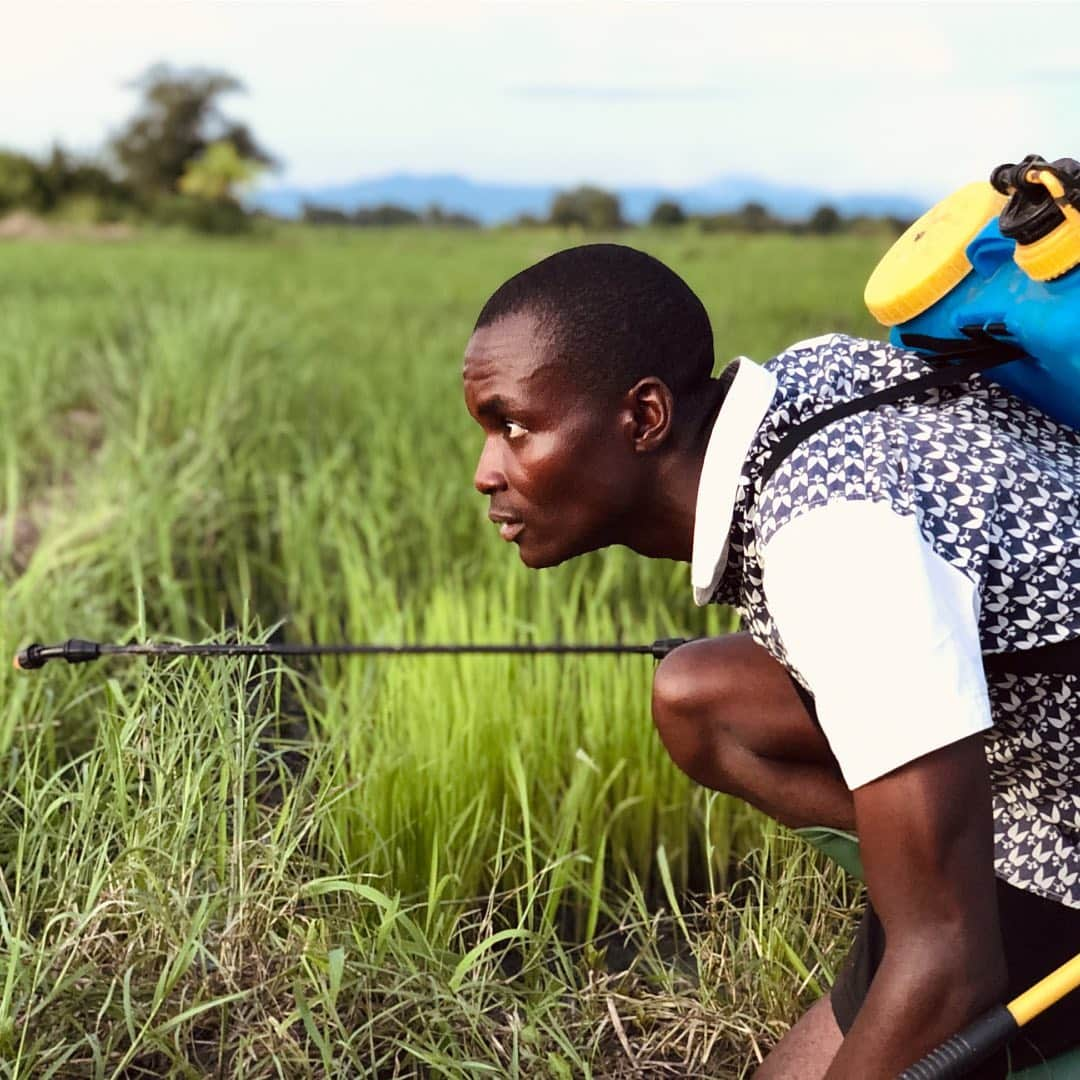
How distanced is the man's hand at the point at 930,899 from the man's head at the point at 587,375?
1.32 feet

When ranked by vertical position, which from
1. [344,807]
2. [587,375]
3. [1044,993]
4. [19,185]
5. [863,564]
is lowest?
[344,807]

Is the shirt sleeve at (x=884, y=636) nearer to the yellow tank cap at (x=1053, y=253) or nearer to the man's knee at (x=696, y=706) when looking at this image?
the yellow tank cap at (x=1053, y=253)

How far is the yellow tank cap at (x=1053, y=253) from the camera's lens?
4.12ft

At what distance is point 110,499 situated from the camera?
3.40m

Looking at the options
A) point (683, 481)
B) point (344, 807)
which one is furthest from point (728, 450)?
point (344, 807)

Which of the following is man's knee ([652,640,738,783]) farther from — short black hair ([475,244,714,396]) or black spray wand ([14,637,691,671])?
short black hair ([475,244,714,396])

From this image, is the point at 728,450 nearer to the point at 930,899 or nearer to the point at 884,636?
the point at 884,636

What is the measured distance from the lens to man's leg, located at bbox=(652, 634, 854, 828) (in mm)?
1719

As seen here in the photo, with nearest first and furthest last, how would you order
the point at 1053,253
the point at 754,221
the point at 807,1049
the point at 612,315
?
the point at 1053,253, the point at 612,315, the point at 807,1049, the point at 754,221

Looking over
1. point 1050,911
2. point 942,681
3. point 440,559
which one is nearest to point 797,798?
point 1050,911

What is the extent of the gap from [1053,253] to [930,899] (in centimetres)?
56

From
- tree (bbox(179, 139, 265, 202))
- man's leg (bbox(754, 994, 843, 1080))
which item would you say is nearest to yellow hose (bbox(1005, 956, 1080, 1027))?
man's leg (bbox(754, 994, 843, 1080))

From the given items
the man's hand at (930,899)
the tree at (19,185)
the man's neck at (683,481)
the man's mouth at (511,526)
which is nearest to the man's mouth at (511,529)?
the man's mouth at (511,526)

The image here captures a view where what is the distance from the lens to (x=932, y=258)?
4.72 ft
